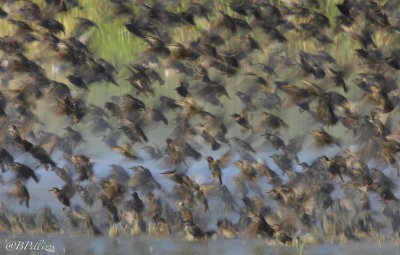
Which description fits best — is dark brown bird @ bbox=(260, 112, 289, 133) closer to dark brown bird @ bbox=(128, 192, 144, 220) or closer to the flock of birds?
the flock of birds

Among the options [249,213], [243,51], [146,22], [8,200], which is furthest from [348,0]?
[8,200]

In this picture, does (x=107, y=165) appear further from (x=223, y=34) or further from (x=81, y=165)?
(x=223, y=34)

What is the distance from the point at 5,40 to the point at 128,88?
248 centimetres

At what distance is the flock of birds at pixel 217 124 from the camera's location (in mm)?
15719

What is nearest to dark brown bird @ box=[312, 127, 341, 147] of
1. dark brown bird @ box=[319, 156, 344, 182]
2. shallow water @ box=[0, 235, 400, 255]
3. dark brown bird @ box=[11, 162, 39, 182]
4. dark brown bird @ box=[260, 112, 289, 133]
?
dark brown bird @ box=[319, 156, 344, 182]

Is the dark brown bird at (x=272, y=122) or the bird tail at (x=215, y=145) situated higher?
the dark brown bird at (x=272, y=122)

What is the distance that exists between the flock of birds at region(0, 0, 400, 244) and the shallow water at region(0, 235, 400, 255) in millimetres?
199

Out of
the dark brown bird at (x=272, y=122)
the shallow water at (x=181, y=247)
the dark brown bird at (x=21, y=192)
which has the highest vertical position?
the dark brown bird at (x=272, y=122)

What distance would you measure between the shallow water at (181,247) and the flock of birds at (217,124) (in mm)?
199

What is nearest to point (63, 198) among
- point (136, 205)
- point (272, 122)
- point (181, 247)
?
point (136, 205)

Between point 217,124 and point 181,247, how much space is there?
2.52 m

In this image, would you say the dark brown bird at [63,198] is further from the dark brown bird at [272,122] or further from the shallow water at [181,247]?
the dark brown bird at [272,122]

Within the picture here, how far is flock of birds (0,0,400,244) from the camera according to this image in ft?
51.6

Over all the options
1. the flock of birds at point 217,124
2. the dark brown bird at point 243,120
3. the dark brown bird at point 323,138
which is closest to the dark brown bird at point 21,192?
the flock of birds at point 217,124
